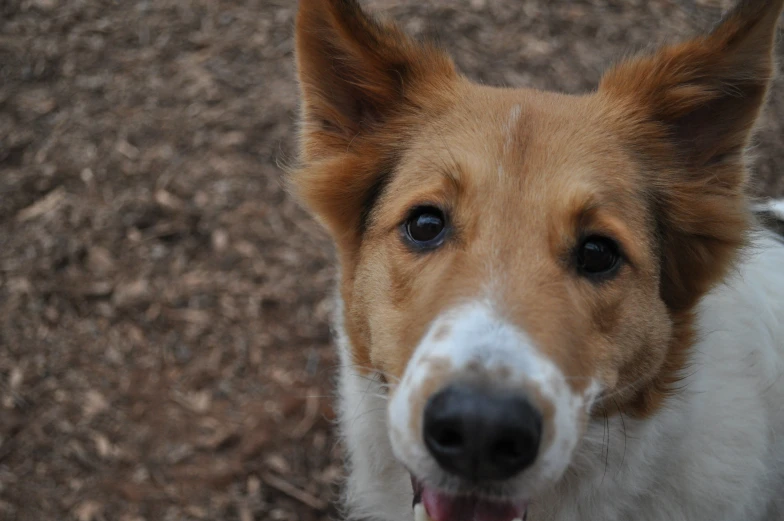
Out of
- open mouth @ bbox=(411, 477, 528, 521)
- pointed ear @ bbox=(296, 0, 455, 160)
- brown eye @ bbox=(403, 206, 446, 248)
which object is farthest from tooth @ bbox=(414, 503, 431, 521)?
pointed ear @ bbox=(296, 0, 455, 160)

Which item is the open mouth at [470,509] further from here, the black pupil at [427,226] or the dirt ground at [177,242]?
the dirt ground at [177,242]

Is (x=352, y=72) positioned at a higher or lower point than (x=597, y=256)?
higher

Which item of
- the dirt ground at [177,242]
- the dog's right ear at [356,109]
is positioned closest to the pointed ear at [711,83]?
the dog's right ear at [356,109]

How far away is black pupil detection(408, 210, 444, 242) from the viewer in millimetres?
2855

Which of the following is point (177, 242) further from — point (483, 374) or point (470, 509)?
point (483, 374)

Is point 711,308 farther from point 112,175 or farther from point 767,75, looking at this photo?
point 112,175

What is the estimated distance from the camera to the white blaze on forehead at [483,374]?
2158mm

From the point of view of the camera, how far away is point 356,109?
3.38m

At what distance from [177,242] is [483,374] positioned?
3.87 m

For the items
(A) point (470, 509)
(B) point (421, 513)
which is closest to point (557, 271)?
(A) point (470, 509)

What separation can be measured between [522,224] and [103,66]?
5.39 m

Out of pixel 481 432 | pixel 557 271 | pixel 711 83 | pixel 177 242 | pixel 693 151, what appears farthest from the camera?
pixel 177 242

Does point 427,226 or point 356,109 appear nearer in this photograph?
point 427,226

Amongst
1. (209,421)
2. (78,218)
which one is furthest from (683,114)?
(78,218)
